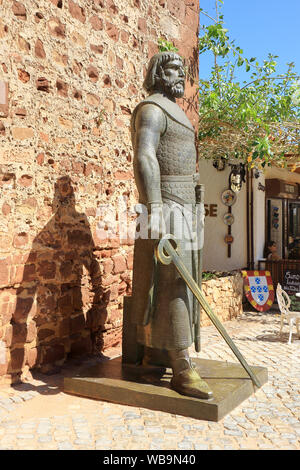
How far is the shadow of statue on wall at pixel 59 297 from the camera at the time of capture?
3746mm

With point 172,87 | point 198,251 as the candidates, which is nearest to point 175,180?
point 198,251

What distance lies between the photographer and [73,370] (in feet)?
13.1

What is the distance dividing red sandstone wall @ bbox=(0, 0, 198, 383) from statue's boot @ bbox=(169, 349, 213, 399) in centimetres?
129

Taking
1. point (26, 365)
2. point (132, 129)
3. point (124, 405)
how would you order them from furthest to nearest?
1. point (26, 365)
2. point (132, 129)
3. point (124, 405)

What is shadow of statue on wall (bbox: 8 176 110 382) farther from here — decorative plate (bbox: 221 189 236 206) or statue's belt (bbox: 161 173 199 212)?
decorative plate (bbox: 221 189 236 206)

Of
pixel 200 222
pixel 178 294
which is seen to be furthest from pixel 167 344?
pixel 200 222

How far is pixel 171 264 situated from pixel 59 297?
136cm

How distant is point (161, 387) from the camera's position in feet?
10.5

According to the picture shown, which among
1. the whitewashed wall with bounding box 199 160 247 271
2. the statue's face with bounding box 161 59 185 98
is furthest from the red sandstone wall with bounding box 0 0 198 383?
the whitewashed wall with bounding box 199 160 247 271

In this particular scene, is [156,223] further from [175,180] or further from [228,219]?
[228,219]

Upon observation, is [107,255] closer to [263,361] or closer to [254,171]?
[263,361]

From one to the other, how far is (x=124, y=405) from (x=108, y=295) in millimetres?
1636

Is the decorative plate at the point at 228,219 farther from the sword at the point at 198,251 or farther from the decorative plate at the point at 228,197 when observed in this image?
the sword at the point at 198,251

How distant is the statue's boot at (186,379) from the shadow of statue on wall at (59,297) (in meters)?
1.26
